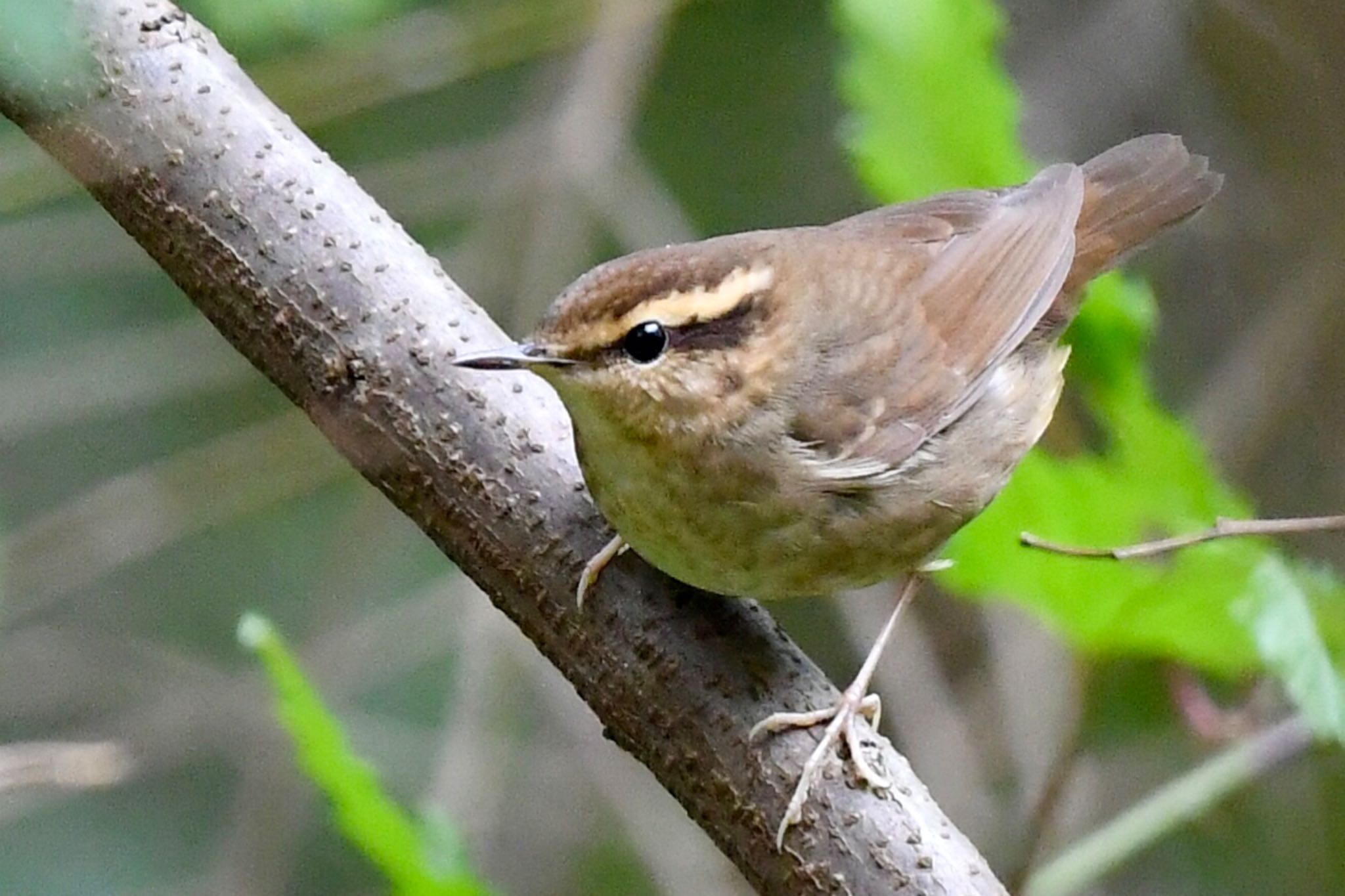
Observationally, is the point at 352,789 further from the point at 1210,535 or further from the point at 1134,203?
the point at 1134,203

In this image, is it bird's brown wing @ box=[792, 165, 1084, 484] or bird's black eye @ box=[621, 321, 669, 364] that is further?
bird's brown wing @ box=[792, 165, 1084, 484]

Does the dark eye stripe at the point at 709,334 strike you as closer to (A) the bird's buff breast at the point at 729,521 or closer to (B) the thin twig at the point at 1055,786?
(A) the bird's buff breast at the point at 729,521

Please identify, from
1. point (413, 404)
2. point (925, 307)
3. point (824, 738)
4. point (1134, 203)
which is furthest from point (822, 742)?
point (1134, 203)

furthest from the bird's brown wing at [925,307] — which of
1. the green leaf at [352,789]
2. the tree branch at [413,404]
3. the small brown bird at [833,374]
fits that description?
the green leaf at [352,789]

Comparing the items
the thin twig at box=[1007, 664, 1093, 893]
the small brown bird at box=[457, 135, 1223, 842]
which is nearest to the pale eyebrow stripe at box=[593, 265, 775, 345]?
the small brown bird at box=[457, 135, 1223, 842]

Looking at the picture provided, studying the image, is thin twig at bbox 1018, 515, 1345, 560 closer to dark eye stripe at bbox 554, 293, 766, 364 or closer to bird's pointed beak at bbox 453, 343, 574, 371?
dark eye stripe at bbox 554, 293, 766, 364

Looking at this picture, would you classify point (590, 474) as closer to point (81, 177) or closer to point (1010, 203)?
point (81, 177)

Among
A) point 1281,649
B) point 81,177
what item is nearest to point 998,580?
point 1281,649
